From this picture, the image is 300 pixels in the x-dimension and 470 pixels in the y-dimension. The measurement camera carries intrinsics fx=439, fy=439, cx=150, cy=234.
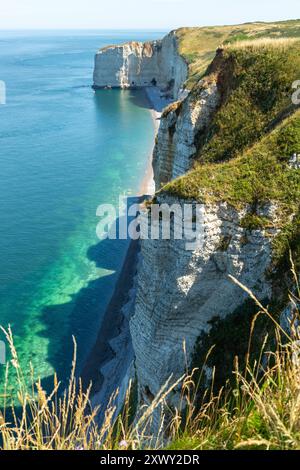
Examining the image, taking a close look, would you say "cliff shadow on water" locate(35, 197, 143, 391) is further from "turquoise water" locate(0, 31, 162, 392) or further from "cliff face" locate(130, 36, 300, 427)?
"cliff face" locate(130, 36, 300, 427)

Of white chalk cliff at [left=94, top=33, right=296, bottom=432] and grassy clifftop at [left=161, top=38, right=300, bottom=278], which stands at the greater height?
grassy clifftop at [left=161, top=38, right=300, bottom=278]

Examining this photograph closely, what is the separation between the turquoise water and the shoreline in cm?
94

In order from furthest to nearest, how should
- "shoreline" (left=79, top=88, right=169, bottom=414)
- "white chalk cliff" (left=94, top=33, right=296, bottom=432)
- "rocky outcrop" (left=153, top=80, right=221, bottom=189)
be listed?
"shoreline" (left=79, top=88, right=169, bottom=414)
"rocky outcrop" (left=153, top=80, right=221, bottom=189)
"white chalk cliff" (left=94, top=33, right=296, bottom=432)

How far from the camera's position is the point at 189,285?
65.5 feet

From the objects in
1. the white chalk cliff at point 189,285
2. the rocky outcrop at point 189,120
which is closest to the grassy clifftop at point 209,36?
the rocky outcrop at point 189,120

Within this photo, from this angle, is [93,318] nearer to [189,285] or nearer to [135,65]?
[189,285]

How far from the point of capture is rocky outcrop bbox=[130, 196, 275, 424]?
1905 cm

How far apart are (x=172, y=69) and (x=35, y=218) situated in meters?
82.4

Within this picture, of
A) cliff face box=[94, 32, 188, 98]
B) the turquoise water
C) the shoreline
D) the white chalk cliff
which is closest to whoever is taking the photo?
the white chalk cliff

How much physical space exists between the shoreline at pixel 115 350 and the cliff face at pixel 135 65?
95.3 m

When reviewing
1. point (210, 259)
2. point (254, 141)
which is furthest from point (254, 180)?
point (254, 141)

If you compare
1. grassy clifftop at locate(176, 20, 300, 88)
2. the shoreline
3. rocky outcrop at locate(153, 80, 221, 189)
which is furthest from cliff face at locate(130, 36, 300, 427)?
grassy clifftop at locate(176, 20, 300, 88)

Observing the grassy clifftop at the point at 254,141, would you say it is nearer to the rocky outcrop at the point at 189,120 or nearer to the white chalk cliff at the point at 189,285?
the rocky outcrop at the point at 189,120
